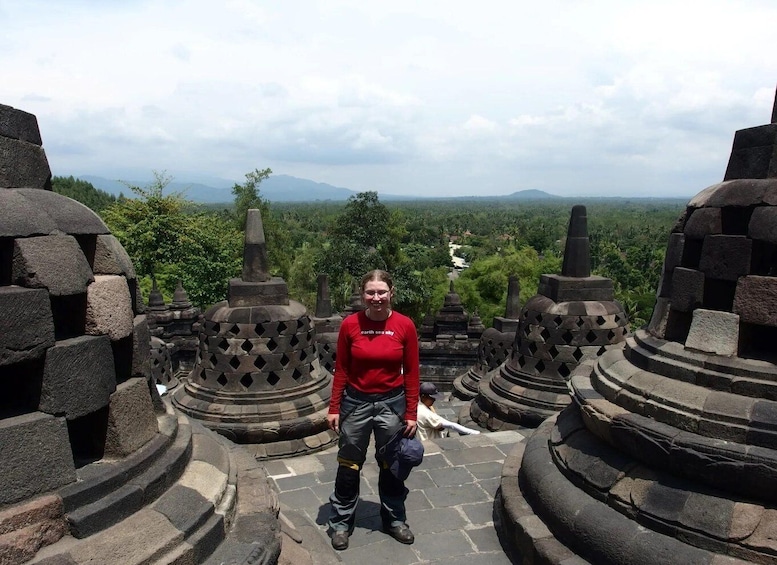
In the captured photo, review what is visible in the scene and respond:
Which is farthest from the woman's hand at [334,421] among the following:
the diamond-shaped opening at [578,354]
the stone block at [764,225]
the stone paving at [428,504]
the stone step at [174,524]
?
the diamond-shaped opening at [578,354]

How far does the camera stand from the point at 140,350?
2.80 metres

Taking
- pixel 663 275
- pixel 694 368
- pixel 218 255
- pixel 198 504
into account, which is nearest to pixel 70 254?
pixel 198 504

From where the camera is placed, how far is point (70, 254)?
2.43 m

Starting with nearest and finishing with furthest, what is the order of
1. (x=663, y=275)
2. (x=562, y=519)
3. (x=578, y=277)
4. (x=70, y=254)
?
(x=70, y=254) < (x=562, y=519) < (x=663, y=275) < (x=578, y=277)

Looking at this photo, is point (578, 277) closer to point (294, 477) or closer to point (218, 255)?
point (294, 477)

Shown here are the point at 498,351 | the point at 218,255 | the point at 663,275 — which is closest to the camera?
the point at 663,275

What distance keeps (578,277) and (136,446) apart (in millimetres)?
4932

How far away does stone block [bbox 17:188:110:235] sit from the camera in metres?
2.47

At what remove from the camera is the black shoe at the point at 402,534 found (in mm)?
3463

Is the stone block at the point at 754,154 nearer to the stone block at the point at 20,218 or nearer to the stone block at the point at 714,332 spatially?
the stone block at the point at 714,332

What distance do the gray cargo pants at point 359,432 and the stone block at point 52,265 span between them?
60.5 inches

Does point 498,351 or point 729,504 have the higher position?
point 729,504

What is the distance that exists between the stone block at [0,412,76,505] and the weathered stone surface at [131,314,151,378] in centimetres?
49

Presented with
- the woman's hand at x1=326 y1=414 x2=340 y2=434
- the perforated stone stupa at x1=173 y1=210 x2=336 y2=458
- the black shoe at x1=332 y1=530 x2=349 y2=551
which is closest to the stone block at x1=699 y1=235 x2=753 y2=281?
the woman's hand at x1=326 y1=414 x2=340 y2=434
